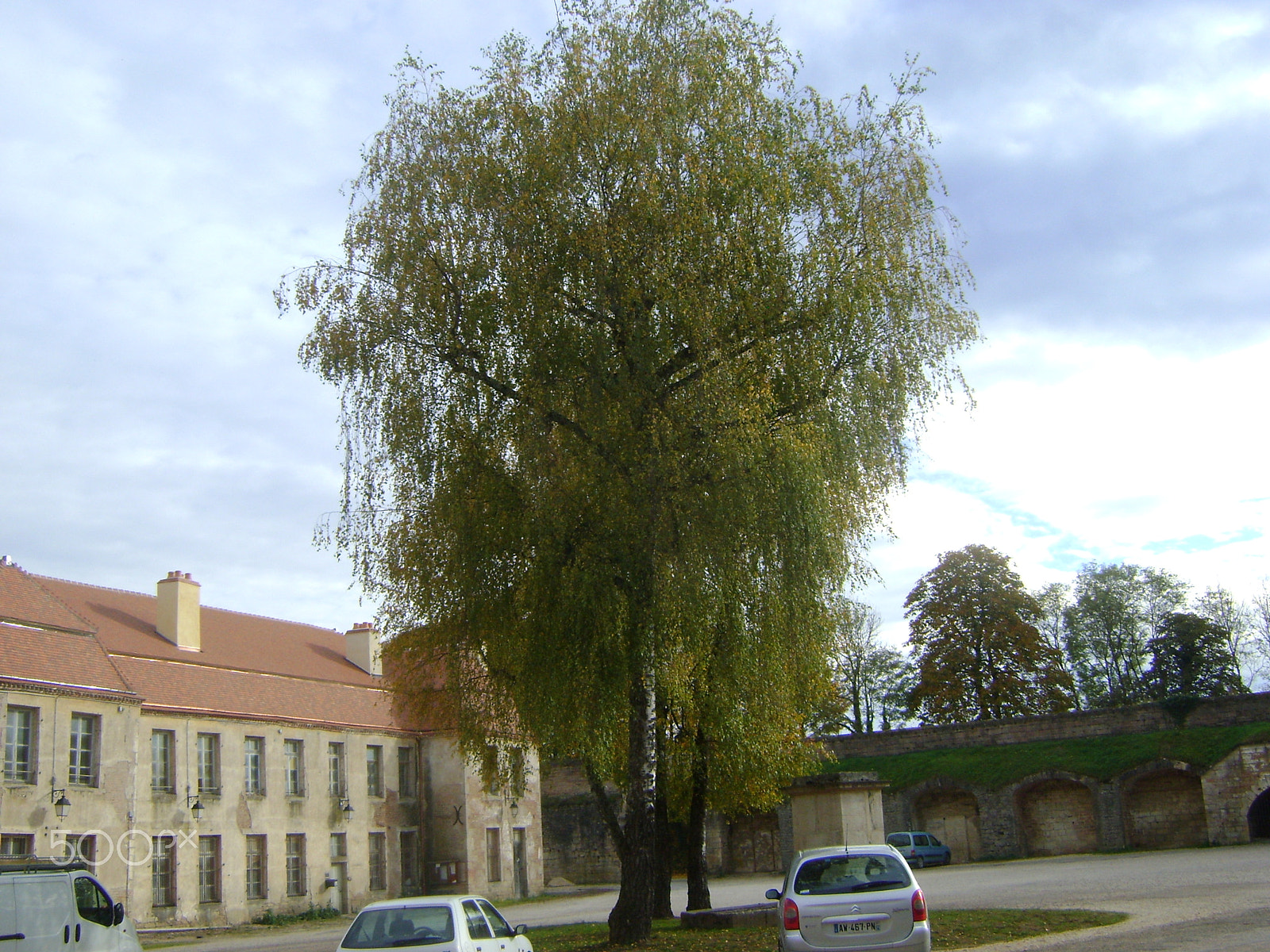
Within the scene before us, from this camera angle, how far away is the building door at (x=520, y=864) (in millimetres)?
38406

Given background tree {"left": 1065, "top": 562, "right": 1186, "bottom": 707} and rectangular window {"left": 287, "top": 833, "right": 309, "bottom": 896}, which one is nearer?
rectangular window {"left": 287, "top": 833, "right": 309, "bottom": 896}

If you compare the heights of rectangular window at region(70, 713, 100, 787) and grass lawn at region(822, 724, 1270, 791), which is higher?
rectangular window at region(70, 713, 100, 787)

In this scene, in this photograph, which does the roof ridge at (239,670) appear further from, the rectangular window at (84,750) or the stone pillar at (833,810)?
the stone pillar at (833,810)

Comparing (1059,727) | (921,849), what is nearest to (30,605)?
(921,849)

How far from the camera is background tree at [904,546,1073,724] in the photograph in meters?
49.1

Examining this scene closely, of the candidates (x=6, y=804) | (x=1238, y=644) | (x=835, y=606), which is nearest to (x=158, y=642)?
(x=6, y=804)

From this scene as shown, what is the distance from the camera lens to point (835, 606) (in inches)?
628

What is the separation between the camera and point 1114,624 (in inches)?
2431

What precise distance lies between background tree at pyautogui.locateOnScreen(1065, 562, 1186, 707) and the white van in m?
56.3

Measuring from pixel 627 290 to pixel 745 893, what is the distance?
64.0 ft

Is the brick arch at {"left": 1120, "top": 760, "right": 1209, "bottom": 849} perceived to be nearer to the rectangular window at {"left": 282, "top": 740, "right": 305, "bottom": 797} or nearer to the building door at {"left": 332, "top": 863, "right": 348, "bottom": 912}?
the building door at {"left": 332, "top": 863, "right": 348, "bottom": 912}

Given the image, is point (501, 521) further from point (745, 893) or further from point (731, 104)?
point (745, 893)

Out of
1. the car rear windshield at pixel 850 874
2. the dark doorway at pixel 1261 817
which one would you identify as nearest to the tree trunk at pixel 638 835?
the car rear windshield at pixel 850 874

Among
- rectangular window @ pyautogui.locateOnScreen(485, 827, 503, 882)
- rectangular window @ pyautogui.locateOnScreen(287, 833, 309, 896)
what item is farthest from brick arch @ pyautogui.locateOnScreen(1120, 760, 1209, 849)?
rectangular window @ pyautogui.locateOnScreen(287, 833, 309, 896)
